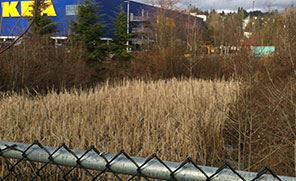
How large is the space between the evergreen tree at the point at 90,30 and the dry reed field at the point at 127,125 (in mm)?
13652

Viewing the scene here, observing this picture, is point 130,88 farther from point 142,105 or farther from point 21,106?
point 21,106

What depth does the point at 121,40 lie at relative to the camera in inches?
974

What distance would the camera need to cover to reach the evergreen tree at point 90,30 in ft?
66.1

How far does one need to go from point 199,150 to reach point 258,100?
176cm

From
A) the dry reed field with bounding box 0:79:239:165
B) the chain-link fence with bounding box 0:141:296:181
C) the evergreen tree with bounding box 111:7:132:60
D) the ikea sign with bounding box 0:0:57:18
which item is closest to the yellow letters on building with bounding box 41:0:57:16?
the ikea sign with bounding box 0:0:57:18

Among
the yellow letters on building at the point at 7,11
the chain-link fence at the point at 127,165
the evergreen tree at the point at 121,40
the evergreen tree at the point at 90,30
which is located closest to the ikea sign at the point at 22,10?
the yellow letters on building at the point at 7,11

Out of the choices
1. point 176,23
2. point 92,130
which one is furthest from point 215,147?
point 176,23

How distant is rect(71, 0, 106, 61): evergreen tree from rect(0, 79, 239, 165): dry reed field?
13.7m

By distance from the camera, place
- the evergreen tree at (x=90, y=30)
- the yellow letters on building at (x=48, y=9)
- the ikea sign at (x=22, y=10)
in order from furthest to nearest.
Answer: the evergreen tree at (x=90, y=30) → the yellow letters on building at (x=48, y=9) → the ikea sign at (x=22, y=10)

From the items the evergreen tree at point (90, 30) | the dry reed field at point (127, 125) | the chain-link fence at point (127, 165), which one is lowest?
the dry reed field at point (127, 125)

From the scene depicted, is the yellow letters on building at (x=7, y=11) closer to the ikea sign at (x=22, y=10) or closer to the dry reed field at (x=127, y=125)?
the ikea sign at (x=22, y=10)

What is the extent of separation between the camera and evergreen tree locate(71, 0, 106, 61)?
20.2 m

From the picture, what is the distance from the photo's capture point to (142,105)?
Result: 6383mm

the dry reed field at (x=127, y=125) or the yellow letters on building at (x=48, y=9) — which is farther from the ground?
the yellow letters on building at (x=48, y=9)
